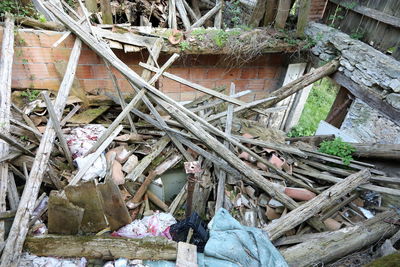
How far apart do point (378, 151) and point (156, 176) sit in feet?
11.3

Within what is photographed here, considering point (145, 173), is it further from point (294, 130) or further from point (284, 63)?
point (294, 130)

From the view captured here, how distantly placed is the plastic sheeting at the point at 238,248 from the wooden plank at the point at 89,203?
47.2 inches

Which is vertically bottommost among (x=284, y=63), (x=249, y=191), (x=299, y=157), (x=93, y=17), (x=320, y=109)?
(x=320, y=109)

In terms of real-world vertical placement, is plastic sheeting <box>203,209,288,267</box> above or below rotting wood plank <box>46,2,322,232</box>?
below

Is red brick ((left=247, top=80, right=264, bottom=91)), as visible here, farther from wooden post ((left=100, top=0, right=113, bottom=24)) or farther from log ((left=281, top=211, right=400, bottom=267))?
log ((left=281, top=211, right=400, bottom=267))

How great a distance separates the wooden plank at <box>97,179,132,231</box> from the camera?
8.60 ft

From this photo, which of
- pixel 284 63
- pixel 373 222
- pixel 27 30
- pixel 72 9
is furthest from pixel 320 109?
pixel 27 30

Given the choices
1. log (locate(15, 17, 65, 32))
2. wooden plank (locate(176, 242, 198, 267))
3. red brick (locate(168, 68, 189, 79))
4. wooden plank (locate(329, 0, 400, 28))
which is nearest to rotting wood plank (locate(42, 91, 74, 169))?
log (locate(15, 17, 65, 32))

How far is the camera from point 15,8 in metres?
3.95

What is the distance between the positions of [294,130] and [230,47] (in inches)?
123

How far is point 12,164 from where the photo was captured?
10.4 feet

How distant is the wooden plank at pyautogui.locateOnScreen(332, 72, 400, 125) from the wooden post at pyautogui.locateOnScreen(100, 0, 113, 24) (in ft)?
13.8

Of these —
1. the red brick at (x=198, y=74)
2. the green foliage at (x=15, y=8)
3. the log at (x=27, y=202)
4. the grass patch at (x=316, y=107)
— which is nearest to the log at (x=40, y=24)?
the green foliage at (x=15, y=8)

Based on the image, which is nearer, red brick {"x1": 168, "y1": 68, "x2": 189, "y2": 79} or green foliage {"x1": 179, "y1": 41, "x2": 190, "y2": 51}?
green foliage {"x1": 179, "y1": 41, "x2": 190, "y2": 51}
